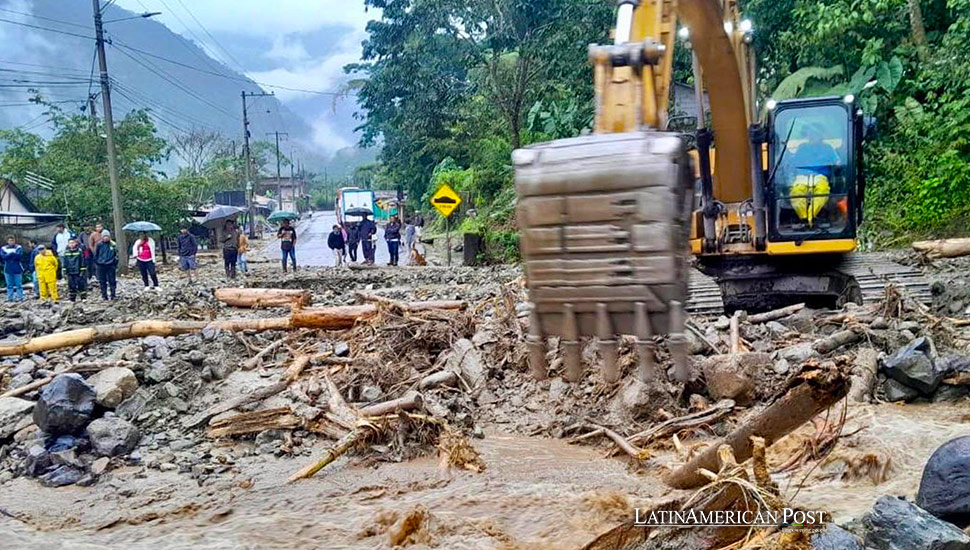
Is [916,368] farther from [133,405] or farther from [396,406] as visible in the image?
[133,405]

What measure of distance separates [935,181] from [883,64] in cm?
308

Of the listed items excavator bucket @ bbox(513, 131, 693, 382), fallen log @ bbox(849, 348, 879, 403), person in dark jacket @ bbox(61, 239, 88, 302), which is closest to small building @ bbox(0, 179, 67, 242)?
person in dark jacket @ bbox(61, 239, 88, 302)

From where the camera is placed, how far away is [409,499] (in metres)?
5.29

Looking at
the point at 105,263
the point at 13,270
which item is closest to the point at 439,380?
the point at 105,263

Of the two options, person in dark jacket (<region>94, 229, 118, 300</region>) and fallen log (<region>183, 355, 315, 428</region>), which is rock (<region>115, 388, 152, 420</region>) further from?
person in dark jacket (<region>94, 229, 118, 300</region>)

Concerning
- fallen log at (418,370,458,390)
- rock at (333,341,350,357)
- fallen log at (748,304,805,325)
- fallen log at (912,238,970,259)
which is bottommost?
fallen log at (418,370,458,390)

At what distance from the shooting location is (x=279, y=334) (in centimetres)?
946

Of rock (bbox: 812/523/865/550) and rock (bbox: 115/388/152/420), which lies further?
rock (bbox: 115/388/152/420)

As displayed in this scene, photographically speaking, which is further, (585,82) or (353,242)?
(353,242)

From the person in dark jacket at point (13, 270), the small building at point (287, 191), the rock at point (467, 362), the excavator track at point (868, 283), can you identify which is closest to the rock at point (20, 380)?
the rock at point (467, 362)

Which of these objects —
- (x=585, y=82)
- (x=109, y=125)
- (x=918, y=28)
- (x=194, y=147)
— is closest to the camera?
(x=918, y=28)

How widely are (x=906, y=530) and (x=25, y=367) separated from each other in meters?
8.41

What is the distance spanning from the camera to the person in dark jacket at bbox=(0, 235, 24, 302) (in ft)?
50.3

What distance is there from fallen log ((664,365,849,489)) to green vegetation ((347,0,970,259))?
9.49 meters
